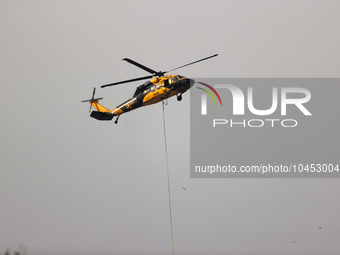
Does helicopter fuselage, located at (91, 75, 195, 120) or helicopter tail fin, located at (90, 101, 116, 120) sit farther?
helicopter tail fin, located at (90, 101, 116, 120)

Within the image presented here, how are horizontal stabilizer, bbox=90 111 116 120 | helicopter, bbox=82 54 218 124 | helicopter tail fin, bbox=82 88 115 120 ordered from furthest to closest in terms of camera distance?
helicopter tail fin, bbox=82 88 115 120
horizontal stabilizer, bbox=90 111 116 120
helicopter, bbox=82 54 218 124

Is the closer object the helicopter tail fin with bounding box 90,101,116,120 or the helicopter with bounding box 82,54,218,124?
the helicopter with bounding box 82,54,218,124

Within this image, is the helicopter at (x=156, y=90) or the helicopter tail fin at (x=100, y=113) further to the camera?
the helicopter tail fin at (x=100, y=113)

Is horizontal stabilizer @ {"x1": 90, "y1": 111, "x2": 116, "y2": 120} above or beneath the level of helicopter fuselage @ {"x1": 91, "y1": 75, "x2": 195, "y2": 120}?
beneath

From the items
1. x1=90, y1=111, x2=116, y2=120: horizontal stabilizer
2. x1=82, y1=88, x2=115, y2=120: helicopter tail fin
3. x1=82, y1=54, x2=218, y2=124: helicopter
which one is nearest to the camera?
x1=82, y1=54, x2=218, y2=124: helicopter

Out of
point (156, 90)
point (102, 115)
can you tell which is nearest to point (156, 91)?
point (156, 90)

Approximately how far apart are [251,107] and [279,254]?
2013 inches

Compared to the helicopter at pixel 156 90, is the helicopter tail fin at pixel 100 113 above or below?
below

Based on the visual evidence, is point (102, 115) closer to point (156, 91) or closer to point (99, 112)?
point (99, 112)

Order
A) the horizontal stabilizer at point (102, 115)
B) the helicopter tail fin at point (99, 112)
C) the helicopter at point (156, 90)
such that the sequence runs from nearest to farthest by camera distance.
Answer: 1. the helicopter at point (156, 90)
2. the horizontal stabilizer at point (102, 115)
3. the helicopter tail fin at point (99, 112)

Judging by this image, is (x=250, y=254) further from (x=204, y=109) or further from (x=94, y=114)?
(x=94, y=114)

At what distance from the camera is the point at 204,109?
121 feet

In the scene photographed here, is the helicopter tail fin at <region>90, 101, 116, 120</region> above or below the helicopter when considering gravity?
below

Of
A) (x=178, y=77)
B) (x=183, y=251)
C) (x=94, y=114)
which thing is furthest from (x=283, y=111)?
(x=183, y=251)
